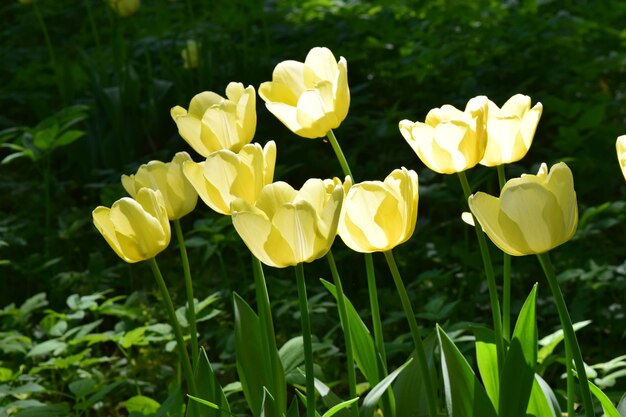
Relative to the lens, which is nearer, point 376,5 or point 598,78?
point 598,78

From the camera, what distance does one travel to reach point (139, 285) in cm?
312

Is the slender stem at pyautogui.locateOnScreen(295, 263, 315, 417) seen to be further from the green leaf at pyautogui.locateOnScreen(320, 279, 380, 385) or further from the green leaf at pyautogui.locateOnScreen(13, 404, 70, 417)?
the green leaf at pyautogui.locateOnScreen(13, 404, 70, 417)

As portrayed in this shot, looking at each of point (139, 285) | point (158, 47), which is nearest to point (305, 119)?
point (139, 285)

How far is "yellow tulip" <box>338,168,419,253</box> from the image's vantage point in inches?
44.0

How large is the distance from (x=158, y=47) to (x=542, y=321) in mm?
2667

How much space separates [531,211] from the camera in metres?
1.04

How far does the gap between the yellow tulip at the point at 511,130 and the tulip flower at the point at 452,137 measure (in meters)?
0.04

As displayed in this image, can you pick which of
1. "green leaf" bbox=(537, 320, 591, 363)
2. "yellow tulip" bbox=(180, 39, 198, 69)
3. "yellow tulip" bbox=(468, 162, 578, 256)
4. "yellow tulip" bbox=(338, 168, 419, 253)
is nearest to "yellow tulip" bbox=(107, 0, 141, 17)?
"yellow tulip" bbox=(180, 39, 198, 69)

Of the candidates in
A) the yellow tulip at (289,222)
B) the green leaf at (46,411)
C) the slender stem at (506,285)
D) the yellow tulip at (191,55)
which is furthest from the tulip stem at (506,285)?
the yellow tulip at (191,55)

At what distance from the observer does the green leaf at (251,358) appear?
141cm

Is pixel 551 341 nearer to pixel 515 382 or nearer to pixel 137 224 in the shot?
pixel 515 382

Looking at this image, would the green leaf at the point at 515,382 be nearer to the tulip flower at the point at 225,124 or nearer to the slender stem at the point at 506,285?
the slender stem at the point at 506,285

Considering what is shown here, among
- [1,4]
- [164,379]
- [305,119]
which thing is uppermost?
[305,119]

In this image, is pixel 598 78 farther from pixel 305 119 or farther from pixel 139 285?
pixel 305 119
